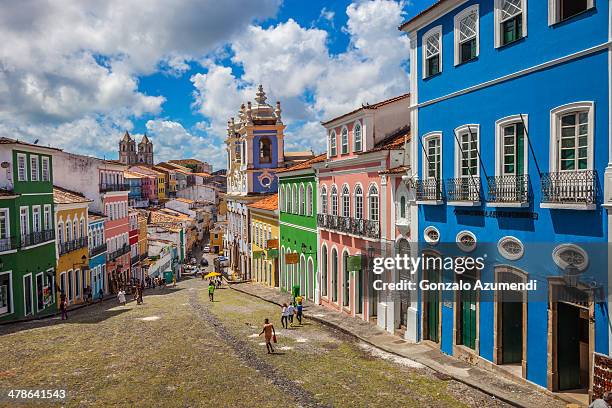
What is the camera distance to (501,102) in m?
13.5

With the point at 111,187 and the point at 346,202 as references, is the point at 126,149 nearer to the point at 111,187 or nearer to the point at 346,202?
the point at 111,187

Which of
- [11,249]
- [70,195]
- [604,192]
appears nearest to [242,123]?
[70,195]

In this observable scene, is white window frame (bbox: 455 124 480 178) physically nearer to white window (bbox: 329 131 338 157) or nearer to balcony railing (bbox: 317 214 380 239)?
balcony railing (bbox: 317 214 380 239)

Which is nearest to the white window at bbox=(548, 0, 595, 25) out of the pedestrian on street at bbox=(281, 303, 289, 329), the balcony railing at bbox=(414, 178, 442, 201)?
the balcony railing at bbox=(414, 178, 442, 201)

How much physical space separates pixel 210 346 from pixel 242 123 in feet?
115

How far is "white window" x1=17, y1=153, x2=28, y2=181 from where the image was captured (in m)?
26.2

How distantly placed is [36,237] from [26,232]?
868 mm

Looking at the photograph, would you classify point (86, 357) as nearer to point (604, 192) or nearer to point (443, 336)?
point (443, 336)

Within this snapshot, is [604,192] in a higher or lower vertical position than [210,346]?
higher

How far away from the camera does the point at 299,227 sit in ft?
98.1

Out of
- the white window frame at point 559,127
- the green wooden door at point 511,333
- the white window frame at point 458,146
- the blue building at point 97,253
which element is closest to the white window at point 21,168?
the blue building at point 97,253

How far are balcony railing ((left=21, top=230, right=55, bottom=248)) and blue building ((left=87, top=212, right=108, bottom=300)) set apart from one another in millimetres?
6720

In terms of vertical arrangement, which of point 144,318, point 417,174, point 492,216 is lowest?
point 144,318

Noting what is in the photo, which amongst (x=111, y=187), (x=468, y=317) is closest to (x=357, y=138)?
(x=468, y=317)
